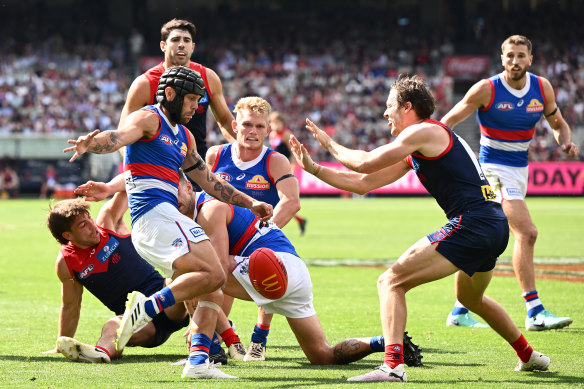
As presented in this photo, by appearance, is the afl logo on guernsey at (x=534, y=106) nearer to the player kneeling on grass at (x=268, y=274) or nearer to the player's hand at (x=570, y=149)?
the player's hand at (x=570, y=149)

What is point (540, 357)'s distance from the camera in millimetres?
6031

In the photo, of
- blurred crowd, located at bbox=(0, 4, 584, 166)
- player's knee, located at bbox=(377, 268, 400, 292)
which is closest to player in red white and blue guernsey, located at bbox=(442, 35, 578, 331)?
player's knee, located at bbox=(377, 268, 400, 292)

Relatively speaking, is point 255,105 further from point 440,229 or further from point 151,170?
point 440,229

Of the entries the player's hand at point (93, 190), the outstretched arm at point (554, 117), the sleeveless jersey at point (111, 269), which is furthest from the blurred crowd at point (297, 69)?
the player's hand at point (93, 190)

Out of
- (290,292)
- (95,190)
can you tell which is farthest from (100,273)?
(290,292)

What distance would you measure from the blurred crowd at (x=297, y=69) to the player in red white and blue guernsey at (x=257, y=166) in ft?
103

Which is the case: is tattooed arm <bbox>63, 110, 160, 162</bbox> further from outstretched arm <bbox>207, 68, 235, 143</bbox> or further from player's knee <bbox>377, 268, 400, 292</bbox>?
outstretched arm <bbox>207, 68, 235, 143</bbox>

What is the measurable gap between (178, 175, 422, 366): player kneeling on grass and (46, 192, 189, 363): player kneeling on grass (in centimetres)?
76

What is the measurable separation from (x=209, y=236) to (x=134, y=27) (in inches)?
1658

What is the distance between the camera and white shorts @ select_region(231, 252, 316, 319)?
6293 millimetres

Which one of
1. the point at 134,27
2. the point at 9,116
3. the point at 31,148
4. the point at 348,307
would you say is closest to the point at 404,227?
the point at 348,307

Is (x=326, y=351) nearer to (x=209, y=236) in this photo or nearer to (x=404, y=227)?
(x=209, y=236)

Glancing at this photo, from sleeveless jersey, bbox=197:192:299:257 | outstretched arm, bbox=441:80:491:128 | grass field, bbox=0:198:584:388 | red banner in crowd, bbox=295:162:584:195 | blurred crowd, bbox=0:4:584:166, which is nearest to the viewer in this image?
grass field, bbox=0:198:584:388

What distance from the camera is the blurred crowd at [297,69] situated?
40188mm
